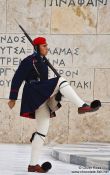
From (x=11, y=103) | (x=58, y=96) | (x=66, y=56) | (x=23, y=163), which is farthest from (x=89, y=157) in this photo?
(x=66, y=56)

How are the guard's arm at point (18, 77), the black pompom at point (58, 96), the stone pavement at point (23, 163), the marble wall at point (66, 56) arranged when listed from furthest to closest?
the marble wall at point (66, 56), the stone pavement at point (23, 163), the guard's arm at point (18, 77), the black pompom at point (58, 96)

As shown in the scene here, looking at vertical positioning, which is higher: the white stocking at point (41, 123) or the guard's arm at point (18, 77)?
the guard's arm at point (18, 77)

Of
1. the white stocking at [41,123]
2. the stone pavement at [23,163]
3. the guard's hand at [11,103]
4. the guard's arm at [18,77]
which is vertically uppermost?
the guard's arm at [18,77]

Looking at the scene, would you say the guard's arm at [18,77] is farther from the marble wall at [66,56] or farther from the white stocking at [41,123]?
the marble wall at [66,56]

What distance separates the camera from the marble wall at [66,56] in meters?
10.5

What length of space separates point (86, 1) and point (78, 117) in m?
2.01

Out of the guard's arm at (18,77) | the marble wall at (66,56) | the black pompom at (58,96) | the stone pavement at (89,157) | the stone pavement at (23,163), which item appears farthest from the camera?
the marble wall at (66,56)

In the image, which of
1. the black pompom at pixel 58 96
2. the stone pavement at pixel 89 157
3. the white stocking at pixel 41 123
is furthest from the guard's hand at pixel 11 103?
the stone pavement at pixel 89 157

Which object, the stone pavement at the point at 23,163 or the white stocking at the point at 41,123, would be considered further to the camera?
the stone pavement at the point at 23,163

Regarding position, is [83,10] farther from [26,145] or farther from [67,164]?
[67,164]

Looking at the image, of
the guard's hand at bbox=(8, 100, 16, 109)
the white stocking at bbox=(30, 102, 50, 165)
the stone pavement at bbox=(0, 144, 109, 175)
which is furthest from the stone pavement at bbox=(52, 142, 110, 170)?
the guard's hand at bbox=(8, 100, 16, 109)

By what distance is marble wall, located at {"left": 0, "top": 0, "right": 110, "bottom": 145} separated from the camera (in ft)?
34.4

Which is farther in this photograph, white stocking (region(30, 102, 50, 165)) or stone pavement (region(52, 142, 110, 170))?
stone pavement (region(52, 142, 110, 170))

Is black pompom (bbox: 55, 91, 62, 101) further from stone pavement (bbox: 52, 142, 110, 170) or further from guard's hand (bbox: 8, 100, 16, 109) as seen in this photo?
stone pavement (bbox: 52, 142, 110, 170)
